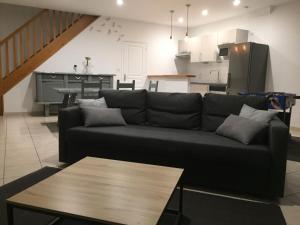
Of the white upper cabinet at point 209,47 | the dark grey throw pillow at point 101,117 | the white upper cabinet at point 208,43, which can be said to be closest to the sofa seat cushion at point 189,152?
the dark grey throw pillow at point 101,117

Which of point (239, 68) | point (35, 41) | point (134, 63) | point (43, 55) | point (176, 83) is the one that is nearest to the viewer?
point (239, 68)

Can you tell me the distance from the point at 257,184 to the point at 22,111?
19.6 ft

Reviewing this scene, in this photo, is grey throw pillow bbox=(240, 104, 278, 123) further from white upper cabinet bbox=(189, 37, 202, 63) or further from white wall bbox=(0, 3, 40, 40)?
white wall bbox=(0, 3, 40, 40)

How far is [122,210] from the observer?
1.29m

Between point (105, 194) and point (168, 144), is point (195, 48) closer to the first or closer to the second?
point (168, 144)

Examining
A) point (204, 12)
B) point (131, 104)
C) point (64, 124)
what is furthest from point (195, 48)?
point (64, 124)

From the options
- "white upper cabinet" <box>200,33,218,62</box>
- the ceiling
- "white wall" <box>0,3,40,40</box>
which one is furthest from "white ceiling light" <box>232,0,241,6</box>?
"white wall" <box>0,3,40,40</box>

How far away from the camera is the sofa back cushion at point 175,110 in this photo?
305cm

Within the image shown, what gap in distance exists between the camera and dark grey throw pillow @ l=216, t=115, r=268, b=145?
2330 millimetres

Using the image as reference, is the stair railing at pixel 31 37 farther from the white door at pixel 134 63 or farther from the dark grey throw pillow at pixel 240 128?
the dark grey throw pillow at pixel 240 128

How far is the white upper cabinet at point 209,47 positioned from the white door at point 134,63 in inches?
69.3

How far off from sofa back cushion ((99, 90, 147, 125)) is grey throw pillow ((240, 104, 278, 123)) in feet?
4.04

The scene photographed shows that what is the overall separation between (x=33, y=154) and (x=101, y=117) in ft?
3.72

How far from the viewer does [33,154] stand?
334 cm
